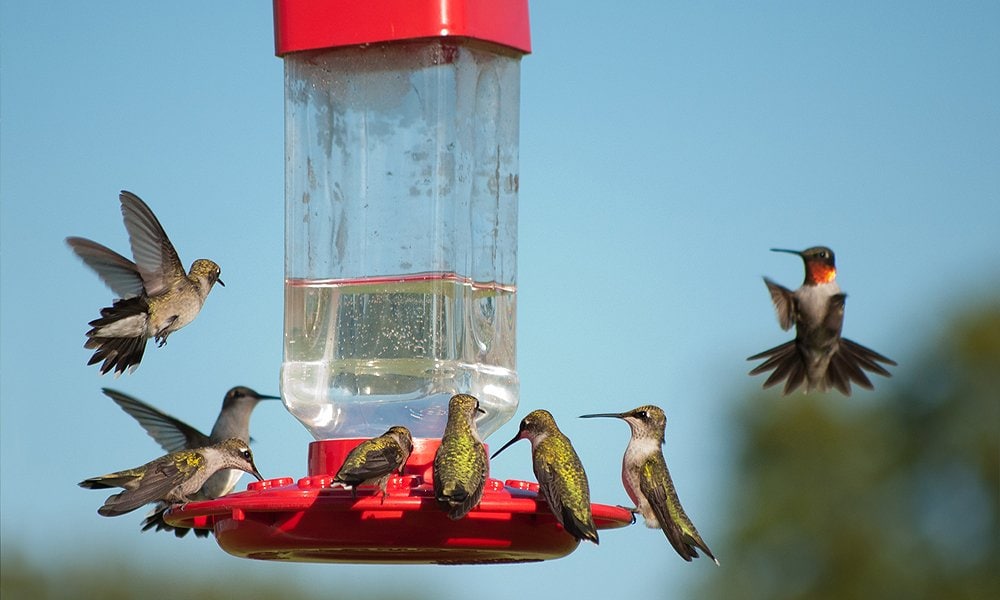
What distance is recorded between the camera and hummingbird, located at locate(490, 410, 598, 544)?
568 centimetres

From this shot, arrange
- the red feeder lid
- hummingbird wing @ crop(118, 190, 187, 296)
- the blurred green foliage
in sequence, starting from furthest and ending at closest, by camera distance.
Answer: the blurred green foliage, hummingbird wing @ crop(118, 190, 187, 296), the red feeder lid

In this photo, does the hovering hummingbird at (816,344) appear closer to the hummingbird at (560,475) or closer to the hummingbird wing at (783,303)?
the hummingbird wing at (783,303)

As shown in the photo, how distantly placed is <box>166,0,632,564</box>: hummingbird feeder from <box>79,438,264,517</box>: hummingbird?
0.33 m

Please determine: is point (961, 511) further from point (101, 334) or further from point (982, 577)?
Answer: point (101, 334)

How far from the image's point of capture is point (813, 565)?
31.8 meters

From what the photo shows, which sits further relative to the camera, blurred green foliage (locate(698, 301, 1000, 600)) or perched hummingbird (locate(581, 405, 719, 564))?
blurred green foliage (locate(698, 301, 1000, 600))

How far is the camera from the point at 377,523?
566 centimetres

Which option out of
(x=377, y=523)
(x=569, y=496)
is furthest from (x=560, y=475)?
(x=377, y=523)

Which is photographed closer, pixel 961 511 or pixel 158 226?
pixel 158 226

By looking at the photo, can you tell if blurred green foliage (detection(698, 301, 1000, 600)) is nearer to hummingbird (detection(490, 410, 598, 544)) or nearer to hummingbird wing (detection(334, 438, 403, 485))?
hummingbird (detection(490, 410, 598, 544))

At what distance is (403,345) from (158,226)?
1466 mm

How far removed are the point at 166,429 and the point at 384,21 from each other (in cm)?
401

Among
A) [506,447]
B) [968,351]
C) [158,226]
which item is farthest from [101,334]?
[968,351]

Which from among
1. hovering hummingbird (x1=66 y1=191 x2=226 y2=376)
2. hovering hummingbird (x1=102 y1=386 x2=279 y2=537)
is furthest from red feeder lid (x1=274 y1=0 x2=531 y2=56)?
hovering hummingbird (x1=102 y1=386 x2=279 y2=537)
